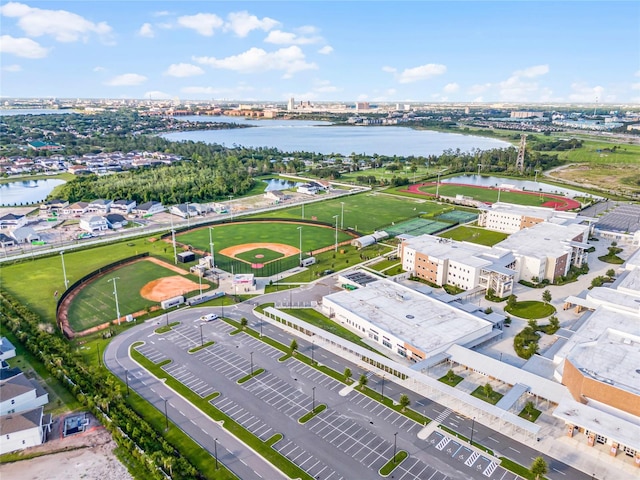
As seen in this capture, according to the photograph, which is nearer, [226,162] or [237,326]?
[237,326]

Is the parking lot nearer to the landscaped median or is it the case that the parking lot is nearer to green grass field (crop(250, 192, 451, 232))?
the landscaped median

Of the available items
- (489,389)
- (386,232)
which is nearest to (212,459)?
(489,389)

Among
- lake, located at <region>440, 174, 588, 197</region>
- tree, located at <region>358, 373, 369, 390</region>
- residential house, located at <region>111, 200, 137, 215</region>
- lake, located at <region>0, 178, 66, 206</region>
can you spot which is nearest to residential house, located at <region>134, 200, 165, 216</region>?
residential house, located at <region>111, 200, 137, 215</region>

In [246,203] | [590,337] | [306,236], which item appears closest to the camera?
[590,337]

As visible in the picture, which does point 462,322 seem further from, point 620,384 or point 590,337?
point 620,384

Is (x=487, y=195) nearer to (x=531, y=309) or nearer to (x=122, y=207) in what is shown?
(x=531, y=309)

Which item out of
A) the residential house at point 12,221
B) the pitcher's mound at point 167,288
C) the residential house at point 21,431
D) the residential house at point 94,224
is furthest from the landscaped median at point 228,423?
the residential house at point 12,221

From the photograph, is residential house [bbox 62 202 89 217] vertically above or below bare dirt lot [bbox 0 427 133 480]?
above
